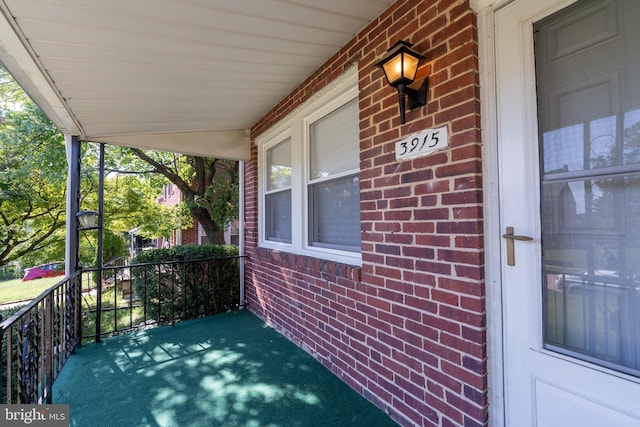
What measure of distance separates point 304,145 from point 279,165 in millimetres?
736

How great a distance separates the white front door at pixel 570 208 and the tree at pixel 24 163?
24.4 ft

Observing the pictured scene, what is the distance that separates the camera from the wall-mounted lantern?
1.56 meters

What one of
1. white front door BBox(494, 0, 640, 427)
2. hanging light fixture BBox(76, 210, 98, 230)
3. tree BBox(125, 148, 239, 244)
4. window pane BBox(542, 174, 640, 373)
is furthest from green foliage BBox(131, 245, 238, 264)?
window pane BBox(542, 174, 640, 373)

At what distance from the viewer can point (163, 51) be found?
2014 mm

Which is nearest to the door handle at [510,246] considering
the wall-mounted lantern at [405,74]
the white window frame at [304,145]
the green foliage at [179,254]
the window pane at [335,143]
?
the wall-mounted lantern at [405,74]

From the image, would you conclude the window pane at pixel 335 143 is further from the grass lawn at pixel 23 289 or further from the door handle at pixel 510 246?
the grass lawn at pixel 23 289

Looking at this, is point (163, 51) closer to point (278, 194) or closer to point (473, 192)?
point (278, 194)

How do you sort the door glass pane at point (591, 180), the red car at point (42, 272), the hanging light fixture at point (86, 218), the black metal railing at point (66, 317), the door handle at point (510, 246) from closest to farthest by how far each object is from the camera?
the door glass pane at point (591, 180), the door handle at point (510, 246), the black metal railing at point (66, 317), the hanging light fixture at point (86, 218), the red car at point (42, 272)

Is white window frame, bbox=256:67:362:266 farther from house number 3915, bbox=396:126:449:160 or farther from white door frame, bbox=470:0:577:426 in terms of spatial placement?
white door frame, bbox=470:0:577:426

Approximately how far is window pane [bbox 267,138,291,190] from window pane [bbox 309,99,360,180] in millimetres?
543

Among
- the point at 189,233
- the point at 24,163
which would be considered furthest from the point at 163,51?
the point at 189,233

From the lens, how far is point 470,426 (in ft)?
4.75

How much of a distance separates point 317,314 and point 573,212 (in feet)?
6.51

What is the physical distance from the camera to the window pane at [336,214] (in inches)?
94.3
